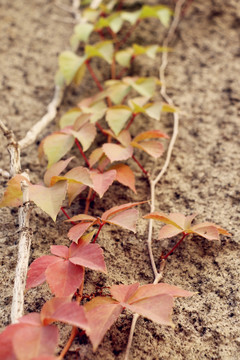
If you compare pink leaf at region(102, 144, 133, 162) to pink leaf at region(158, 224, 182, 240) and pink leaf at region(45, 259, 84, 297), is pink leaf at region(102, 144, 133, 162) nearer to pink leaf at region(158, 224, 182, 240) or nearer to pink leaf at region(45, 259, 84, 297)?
pink leaf at region(158, 224, 182, 240)

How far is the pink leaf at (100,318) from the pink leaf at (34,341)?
0.06 m

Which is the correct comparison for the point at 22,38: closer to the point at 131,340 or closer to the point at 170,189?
the point at 170,189

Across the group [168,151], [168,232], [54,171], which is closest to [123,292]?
[168,232]

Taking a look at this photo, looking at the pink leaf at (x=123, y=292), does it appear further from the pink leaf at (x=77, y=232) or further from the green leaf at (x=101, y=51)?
the green leaf at (x=101, y=51)

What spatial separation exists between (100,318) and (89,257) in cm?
12

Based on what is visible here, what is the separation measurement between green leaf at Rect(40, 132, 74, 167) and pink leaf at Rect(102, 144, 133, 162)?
0.10m

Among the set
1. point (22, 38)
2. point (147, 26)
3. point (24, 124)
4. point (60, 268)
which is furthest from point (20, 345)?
point (147, 26)

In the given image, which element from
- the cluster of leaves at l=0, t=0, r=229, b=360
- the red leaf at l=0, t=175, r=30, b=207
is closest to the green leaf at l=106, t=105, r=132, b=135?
the cluster of leaves at l=0, t=0, r=229, b=360

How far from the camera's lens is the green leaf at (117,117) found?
1.06m

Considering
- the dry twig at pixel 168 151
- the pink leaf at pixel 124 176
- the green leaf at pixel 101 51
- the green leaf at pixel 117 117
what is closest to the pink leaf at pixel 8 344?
the dry twig at pixel 168 151

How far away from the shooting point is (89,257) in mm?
710

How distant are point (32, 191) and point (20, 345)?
35 centimetres

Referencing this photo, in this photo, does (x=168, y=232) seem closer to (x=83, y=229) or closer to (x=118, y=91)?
(x=83, y=229)

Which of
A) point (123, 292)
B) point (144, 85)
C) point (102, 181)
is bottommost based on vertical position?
point (123, 292)
